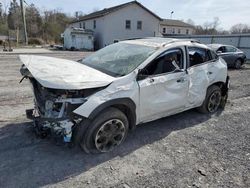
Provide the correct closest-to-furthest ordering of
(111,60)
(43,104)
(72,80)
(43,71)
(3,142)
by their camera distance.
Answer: (72,80)
(43,71)
(43,104)
(3,142)
(111,60)

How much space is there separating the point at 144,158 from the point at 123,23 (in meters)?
33.8

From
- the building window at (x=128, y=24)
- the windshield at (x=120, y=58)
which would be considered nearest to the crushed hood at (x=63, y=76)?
the windshield at (x=120, y=58)

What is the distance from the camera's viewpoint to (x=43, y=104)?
3.47 metres

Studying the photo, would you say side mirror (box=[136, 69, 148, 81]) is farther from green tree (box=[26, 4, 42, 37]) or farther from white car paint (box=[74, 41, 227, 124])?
green tree (box=[26, 4, 42, 37])

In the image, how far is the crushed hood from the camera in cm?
293

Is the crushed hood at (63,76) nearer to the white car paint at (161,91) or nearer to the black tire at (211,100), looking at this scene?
the white car paint at (161,91)

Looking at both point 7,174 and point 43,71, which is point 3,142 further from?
point 43,71

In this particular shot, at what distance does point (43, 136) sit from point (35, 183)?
95cm

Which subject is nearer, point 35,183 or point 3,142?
point 35,183

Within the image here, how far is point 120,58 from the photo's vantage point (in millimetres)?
4148

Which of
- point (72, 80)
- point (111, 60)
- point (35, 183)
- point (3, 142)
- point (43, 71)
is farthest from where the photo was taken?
point (111, 60)

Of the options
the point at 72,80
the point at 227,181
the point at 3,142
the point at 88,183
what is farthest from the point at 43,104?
the point at 227,181

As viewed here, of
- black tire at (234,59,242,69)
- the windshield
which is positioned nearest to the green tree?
black tire at (234,59,242,69)

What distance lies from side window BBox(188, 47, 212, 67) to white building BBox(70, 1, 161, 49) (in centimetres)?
2992
